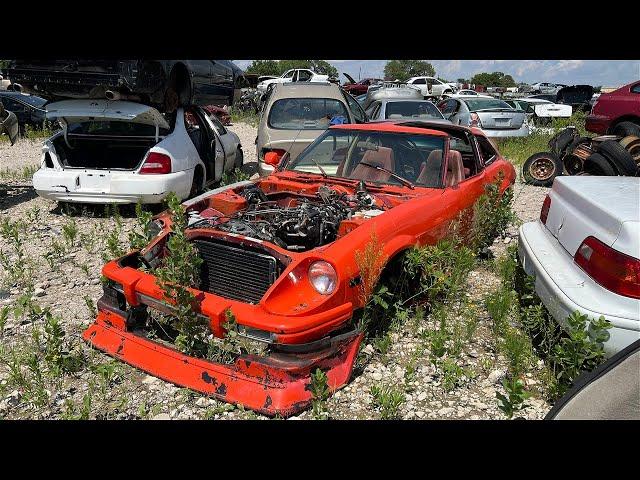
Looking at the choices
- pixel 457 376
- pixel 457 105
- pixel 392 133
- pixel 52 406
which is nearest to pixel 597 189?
pixel 457 376

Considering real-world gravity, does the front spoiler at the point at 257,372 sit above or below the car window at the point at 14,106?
above

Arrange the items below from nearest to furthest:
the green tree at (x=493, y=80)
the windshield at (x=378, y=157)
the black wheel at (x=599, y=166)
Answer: the windshield at (x=378, y=157) → the black wheel at (x=599, y=166) → the green tree at (x=493, y=80)

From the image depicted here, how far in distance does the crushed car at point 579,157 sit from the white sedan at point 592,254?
181 inches

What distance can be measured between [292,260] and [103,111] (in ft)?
14.4

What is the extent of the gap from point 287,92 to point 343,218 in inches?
215

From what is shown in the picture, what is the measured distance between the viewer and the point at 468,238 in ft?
15.3

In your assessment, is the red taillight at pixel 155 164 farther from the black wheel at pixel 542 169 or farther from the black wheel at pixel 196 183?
the black wheel at pixel 542 169

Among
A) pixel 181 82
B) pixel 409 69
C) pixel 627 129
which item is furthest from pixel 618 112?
pixel 409 69

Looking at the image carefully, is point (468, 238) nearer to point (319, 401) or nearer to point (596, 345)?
point (596, 345)

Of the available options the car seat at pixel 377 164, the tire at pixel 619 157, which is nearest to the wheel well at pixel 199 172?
the car seat at pixel 377 164

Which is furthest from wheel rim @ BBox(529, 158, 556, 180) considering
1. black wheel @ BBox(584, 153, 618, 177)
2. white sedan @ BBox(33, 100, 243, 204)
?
white sedan @ BBox(33, 100, 243, 204)

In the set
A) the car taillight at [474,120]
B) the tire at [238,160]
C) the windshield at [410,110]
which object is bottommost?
the tire at [238,160]

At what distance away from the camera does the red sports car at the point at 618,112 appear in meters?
10.3

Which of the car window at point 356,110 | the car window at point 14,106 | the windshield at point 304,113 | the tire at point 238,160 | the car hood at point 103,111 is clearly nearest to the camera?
the car hood at point 103,111
